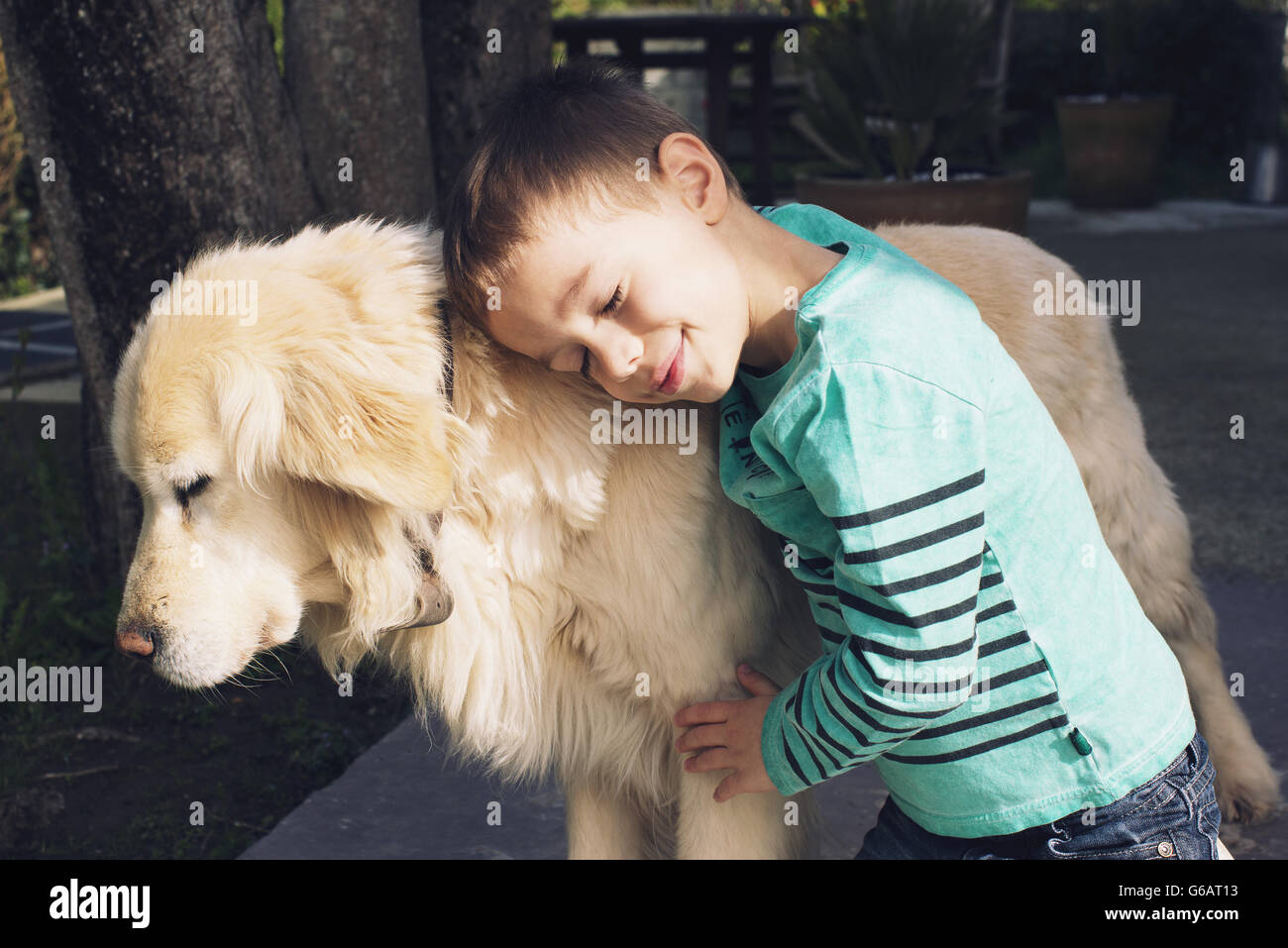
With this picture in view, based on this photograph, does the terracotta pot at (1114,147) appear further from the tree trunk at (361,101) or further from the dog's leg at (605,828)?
the dog's leg at (605,828)

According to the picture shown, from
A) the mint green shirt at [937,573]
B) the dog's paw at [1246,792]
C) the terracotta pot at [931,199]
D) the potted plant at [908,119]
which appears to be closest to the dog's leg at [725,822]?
the mint green shirt at [937,573]

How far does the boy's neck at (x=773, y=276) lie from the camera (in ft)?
5.64

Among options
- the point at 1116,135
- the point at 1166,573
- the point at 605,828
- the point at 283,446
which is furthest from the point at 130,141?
the point at 1116,135

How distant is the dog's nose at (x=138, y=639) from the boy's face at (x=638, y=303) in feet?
2.24

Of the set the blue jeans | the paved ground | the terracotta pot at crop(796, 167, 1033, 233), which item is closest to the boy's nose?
the blue jeans

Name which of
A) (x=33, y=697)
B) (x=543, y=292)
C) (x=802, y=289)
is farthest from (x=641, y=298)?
(x=33, y=697)

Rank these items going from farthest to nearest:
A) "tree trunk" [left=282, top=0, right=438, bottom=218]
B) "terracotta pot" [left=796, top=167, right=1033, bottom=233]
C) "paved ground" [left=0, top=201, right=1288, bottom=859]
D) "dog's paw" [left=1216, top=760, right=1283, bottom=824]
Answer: "terracotta pot" [left=796, top=167, right=1033, bottom=233], "tree trunk" [left=282, top=0, right=438, bottom=218], "paved ground" [left=0, top=201, right=1288, bottom=859], "dog's paw" [left=1216, top=760, right=1283, bottom=824]

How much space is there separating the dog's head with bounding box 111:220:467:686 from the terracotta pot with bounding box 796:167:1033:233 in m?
3.70

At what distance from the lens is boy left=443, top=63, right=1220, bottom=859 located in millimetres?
1526

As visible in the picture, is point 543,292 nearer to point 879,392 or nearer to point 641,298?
point 641,298

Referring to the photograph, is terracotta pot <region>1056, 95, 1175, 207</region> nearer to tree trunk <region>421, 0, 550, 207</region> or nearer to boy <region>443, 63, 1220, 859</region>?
tree trunk <region>421, 0, 550, 207</region>

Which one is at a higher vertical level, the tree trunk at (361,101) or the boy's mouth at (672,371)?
the tree trunk at (361,101)

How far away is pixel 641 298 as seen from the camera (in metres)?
1.59
